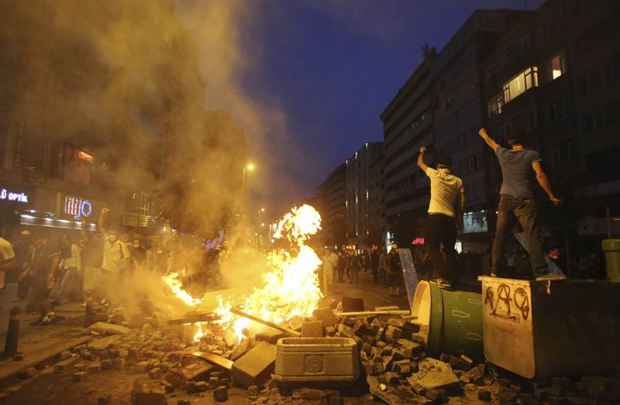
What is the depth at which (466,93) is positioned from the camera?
3975 centimetres

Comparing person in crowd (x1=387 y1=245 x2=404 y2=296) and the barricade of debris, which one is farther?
person in crowd (x1=387 y1=245 x2=404 y2=296)

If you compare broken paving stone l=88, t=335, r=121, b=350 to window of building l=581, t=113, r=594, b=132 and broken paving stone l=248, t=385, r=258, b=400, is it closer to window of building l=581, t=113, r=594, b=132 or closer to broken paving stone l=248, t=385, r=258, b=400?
broken paving stone l=248, t=385, r=258, b=400

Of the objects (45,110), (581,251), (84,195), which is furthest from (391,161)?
(45,110)

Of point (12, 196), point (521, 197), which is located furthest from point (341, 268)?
point (521, 197)

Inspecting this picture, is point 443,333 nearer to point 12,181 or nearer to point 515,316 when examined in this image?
point 515,316

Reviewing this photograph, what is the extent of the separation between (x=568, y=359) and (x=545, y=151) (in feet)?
89.3

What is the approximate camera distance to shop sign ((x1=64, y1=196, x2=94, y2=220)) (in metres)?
18.3

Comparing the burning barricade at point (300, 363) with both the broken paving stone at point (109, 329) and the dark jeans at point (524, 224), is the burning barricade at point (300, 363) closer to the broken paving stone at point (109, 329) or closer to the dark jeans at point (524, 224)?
the broken paving stone at point (109, 329)

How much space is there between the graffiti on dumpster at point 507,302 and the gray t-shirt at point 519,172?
4.28 ft

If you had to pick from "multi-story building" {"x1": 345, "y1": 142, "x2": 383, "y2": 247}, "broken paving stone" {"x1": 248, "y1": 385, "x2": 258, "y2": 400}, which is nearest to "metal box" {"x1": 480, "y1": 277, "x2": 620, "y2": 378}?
"broken paving stone" {"x1": 248, "y1": 385, "x2": 258, "y2": 400}

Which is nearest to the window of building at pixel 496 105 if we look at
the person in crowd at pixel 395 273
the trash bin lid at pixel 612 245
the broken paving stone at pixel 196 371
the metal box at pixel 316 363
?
the person in crowd at pixel 395 273

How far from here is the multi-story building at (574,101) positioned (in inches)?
860

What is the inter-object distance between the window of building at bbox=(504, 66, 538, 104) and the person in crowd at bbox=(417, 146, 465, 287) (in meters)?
28.1

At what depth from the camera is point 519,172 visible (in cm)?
528
